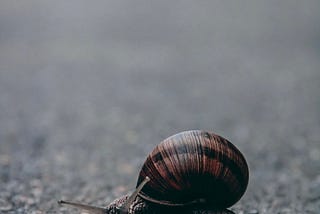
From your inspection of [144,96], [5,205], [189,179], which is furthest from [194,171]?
[144,96]

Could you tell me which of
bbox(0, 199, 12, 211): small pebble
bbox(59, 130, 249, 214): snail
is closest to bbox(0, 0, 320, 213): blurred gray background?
bbox(0, 199, 12, 211): small pebble

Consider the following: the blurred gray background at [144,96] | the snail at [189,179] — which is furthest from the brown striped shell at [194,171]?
the blurred gray background at [144,96]

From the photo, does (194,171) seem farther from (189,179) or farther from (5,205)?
(5,205)

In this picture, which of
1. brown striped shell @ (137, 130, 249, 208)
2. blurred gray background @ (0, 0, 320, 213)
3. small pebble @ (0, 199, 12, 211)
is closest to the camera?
brown striped shell @ (137, 130, 249, 208)

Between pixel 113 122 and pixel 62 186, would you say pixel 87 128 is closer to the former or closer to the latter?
pixel 113 122

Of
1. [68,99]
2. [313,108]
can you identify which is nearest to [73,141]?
[68,99]

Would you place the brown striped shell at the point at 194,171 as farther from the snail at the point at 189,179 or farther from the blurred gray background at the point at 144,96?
the blurred gray background at the point at 144,96

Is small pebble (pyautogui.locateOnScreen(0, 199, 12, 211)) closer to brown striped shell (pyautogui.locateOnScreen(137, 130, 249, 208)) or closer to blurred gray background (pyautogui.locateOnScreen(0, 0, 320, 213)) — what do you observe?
blurred gray background (pyautogui.locateOnScreen(0, 0, 320, 213))
